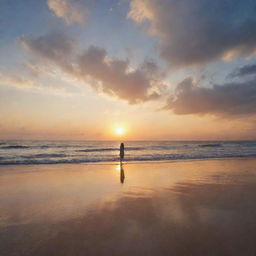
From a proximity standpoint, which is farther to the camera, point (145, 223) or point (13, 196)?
point (13, 196)

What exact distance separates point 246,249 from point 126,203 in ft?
11.0

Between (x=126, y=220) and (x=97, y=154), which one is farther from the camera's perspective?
(x=97, y=154)

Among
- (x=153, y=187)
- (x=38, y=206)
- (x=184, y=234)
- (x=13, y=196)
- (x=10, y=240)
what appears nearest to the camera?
(x=10, y=240)

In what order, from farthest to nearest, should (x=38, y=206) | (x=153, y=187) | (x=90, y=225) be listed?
(x=153, y=187)
(x=38, y=206)
(x=90, y=225)

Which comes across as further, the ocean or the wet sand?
the ocean

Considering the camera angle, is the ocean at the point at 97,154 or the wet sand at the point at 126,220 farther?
the ocean at the point at 97,154

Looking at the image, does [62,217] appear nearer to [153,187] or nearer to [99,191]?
[99,191]

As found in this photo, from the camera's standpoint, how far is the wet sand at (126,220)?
3.37 m

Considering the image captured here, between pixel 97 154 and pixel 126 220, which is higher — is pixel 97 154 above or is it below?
above

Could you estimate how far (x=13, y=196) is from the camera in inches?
255

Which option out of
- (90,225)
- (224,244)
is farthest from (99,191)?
(224,244)

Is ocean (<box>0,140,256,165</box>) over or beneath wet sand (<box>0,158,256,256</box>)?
over

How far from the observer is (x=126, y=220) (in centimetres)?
456

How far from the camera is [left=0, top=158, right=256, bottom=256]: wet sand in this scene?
133 inches
